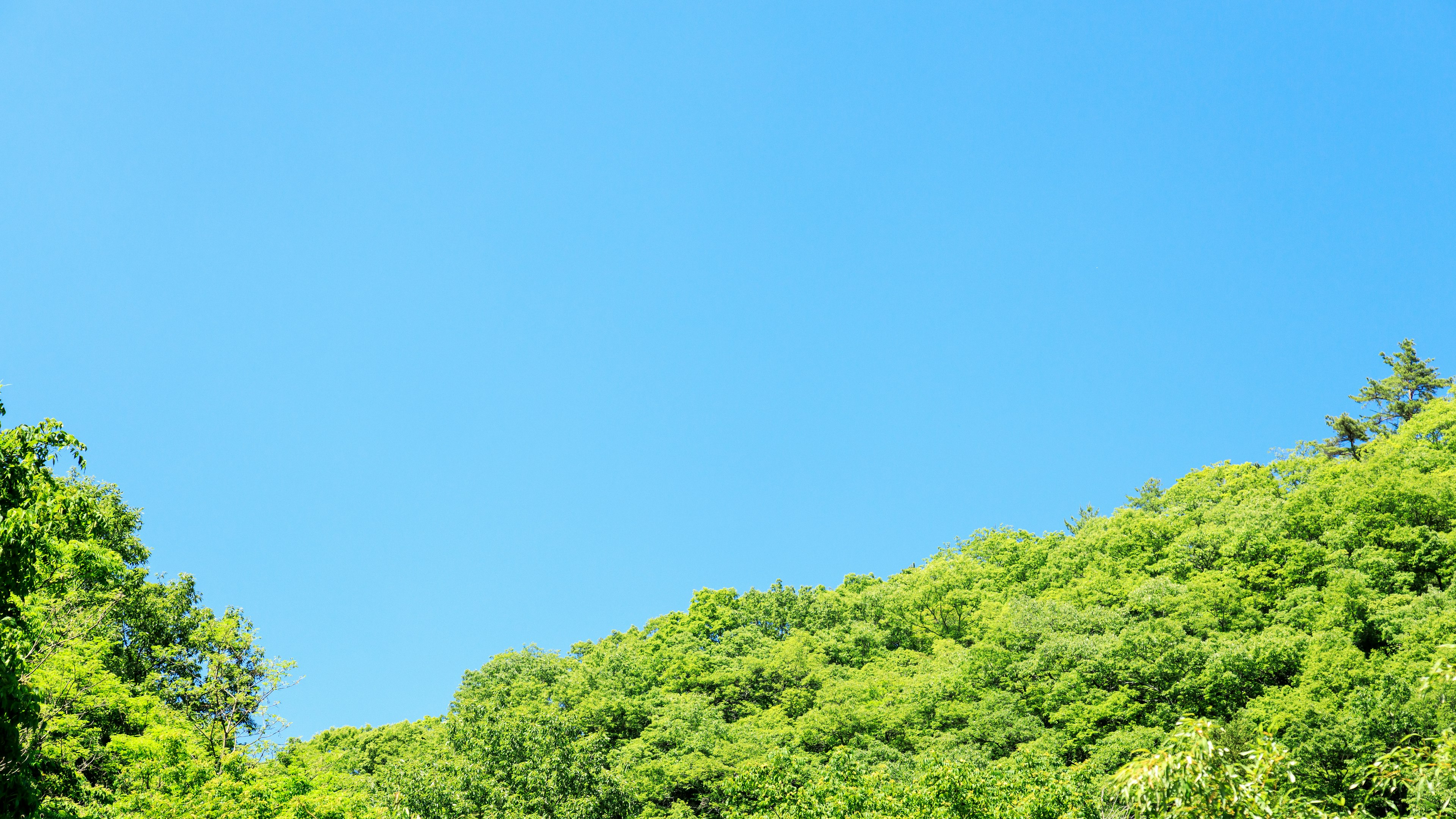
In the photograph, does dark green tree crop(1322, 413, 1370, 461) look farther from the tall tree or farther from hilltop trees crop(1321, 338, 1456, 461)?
the tall tree

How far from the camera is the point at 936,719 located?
41.1 meters

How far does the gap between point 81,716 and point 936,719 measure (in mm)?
30118

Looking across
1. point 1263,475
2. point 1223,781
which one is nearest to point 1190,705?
point 1263,475

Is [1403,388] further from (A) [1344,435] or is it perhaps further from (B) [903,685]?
(B) [903,685]

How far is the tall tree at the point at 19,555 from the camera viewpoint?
924 centimetres

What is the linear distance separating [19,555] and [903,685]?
40.0 metres

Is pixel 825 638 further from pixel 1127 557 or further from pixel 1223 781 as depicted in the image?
pixel 1223 781

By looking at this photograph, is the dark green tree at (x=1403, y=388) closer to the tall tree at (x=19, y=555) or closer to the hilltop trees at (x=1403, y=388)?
the hilltop trees at (x=1403, y=388)

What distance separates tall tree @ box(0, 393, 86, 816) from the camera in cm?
924

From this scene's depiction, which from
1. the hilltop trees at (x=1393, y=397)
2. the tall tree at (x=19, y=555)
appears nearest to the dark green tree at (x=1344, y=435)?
the hilltop trees at (x=1393, y=397)

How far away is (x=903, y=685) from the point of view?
4522 centimetres

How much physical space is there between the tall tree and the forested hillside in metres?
0.04

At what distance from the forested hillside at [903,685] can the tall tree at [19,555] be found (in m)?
0.04

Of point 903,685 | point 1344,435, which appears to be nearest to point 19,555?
point 903,685
